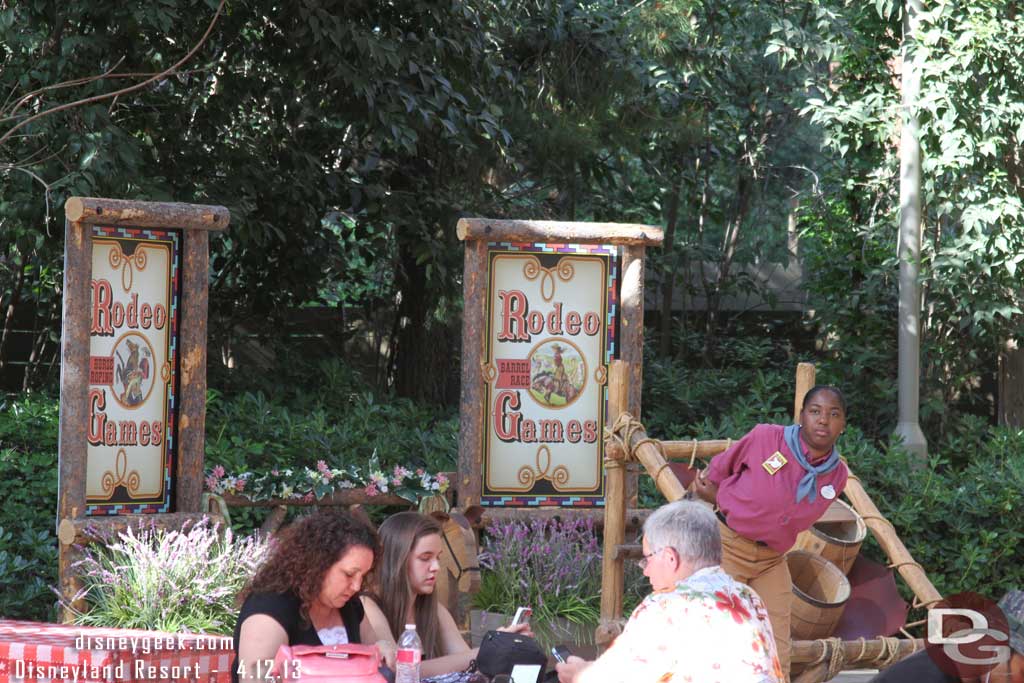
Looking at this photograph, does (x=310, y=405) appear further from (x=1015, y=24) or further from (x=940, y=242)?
(x=1015, y=24)

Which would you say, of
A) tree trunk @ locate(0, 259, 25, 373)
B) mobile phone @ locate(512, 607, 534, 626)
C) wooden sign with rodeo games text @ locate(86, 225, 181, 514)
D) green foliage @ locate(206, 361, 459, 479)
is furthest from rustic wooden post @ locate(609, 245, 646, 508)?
tree trunk @ locate(0, 259, 25, 373)

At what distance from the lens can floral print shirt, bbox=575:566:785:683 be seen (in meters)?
3.37

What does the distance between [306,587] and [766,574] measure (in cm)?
236

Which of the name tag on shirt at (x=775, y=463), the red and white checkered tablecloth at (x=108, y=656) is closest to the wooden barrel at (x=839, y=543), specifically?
the name tag on shirt at (x=775, y=463)

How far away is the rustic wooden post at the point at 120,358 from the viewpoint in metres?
6.07

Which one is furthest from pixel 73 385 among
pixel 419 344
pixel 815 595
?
pixel 419 344

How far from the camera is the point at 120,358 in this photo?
6301 mm

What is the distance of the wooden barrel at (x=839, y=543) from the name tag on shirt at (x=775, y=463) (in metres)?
1.30

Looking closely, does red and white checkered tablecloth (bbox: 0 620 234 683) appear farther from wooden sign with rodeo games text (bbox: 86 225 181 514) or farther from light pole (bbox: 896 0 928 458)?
light pole (bbox: 896 0 928 458)

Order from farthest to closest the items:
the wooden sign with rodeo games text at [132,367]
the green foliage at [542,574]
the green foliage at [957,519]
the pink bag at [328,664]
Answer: the green foliage at [957,519], the green foliage at [542,574], the wooden sign with rodeo games text at [132,367], the pink bag at [328,664]

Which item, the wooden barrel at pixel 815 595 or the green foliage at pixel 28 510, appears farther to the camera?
the green foliage at pixel 28 510

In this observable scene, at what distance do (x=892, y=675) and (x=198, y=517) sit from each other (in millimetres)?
3961

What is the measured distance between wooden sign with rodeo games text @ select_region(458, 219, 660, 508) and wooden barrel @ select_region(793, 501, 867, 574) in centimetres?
113

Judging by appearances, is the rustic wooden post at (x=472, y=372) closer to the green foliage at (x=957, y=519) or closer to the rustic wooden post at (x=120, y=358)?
the rustic wooden post at (x=120, y=358)
